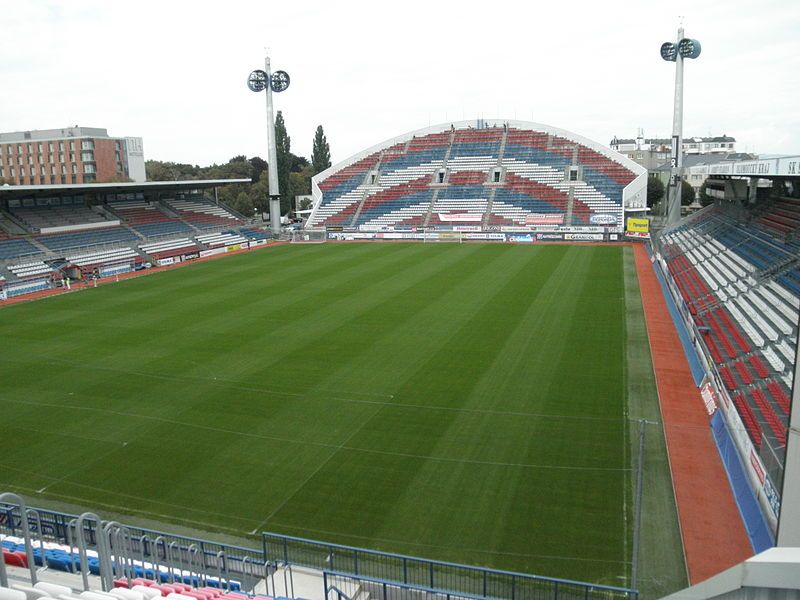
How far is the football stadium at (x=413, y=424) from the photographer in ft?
33.6

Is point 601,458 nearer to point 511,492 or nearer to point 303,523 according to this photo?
point 511,492

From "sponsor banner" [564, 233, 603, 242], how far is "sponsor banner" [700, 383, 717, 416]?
129 ft

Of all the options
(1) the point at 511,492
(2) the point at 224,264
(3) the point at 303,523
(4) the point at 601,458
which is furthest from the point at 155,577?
(2) the point at 224,264

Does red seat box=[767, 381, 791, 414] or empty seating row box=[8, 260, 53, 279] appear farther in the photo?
empty seating row box=[8, 260, 53, 279]

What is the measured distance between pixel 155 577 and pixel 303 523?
341 centimetres

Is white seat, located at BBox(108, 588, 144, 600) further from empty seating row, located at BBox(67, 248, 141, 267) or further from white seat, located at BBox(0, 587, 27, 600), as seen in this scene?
empty seating row, located at BBox(67, 248, 141, 267)

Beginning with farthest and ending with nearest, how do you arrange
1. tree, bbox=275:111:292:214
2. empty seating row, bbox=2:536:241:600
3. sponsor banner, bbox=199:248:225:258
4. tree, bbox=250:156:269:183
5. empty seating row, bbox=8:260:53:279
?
tree, bbox=250:156:269:183, tree, bbox=275:111:292:214, sponsor banner, bbox=199:248:225:258, empty seating row, bbox=8:260:53:279, empty seating row, bbox=2:536:241:600

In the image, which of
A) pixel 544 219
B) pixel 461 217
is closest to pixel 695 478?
pixel 544 219

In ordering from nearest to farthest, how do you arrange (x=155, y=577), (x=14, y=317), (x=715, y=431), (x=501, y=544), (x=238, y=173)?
(x=155, y=577)
(x=501, y=544)
(x=715, y=431)
(x=14, y=317)
(x=238, y=173)

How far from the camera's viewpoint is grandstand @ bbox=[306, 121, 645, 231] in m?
63.2

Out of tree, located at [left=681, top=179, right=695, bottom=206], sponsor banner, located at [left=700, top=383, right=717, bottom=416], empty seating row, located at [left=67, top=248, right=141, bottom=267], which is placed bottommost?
sponsor banner, located at [left=700, top=383, right=717, bottom=416]

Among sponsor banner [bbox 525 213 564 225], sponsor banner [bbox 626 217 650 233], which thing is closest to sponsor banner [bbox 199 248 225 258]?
sponsor banner [bbox 525 213 564 225]

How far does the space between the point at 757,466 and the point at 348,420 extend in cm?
936

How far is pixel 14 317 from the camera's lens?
30.4 m
